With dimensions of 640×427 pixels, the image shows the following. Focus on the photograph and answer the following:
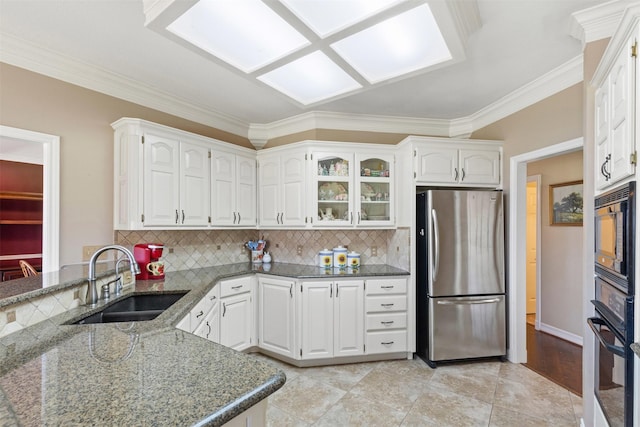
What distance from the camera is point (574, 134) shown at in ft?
7.79

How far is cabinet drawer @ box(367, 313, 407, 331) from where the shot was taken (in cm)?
303

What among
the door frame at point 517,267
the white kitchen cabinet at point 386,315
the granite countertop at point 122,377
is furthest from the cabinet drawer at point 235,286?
the door frame at point 517,267

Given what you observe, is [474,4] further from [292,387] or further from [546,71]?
[292,387]

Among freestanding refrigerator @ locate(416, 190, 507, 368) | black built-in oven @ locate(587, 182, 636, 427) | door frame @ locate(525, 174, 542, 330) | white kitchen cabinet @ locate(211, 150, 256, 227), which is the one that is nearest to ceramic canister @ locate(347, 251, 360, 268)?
freestanding refrigerator @ locate(416, 190, 507, 368)

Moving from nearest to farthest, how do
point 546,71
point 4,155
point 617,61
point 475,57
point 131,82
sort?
point 617,61 → point 475,57 → point 546,71 → point 131,82 → point 4,155

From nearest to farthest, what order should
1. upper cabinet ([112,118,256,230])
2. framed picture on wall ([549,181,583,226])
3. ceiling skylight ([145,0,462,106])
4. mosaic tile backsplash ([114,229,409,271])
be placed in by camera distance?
ceiling skylight ([145,0,462,106]) < upper cabinet ([112,118,256,230]) < mosaic tile backsplash ([114,229,409,271]) < framed picture on wall ([549,181,583,226])

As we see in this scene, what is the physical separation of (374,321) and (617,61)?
8.34 ft

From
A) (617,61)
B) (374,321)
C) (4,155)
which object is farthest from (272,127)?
(4,155)

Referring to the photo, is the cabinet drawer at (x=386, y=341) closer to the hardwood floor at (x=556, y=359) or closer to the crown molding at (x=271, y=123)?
the hardwood floor at (x=556, y=359)

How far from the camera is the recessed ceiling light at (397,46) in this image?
145 cm

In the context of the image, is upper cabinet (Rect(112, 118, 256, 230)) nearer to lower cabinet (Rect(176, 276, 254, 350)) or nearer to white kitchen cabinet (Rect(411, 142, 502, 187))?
lower cabinet (Rect(176, 276, 254, 350))

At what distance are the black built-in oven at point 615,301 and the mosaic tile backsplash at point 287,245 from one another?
165cm

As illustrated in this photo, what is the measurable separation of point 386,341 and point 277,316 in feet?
3.65

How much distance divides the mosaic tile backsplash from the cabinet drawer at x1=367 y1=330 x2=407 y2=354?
2.23 ft
